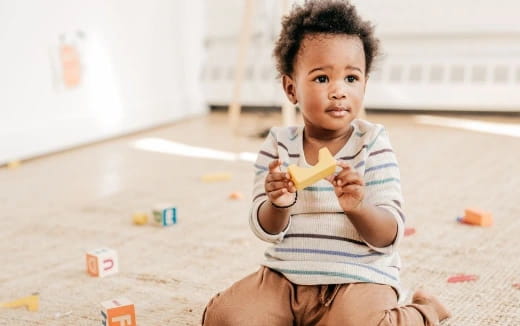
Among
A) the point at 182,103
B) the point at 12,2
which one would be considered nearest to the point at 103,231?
the point at 12,2

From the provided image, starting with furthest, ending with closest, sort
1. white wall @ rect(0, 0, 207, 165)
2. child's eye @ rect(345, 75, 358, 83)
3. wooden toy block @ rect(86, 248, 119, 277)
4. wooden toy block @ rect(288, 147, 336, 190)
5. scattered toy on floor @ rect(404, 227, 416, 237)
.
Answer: white wall @ rect(0, 0, 207, 165) < scattered toy on floor @ rect(404, 227, 416, 237) < wooden toy block @ rect(86, 248, 119, 277) < child's eye @ rect(345, 75, 358, 83) < wooden toy block @ rect(288, 147, 336, 190)

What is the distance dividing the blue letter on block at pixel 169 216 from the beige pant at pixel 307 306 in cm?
60

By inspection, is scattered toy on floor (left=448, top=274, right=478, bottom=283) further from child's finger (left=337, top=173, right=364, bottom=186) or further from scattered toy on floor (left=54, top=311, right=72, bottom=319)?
scattered toy on floor (left=54, top=311, right=72, bottom=319)

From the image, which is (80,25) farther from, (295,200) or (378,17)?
(295,200)

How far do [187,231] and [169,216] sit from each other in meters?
0.07

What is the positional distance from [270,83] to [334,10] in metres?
2.23

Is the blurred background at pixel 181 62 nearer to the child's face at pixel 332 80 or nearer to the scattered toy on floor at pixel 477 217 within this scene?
the scattered toy on floor at pixel 477 217

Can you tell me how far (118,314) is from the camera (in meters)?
0.96

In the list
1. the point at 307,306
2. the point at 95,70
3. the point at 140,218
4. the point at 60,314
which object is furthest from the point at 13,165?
the point at 307,306

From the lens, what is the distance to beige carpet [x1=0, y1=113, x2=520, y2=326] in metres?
1.10

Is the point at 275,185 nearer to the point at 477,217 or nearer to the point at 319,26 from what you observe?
the point at 319,26

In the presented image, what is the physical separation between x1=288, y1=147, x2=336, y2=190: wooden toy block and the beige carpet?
35 centimetres

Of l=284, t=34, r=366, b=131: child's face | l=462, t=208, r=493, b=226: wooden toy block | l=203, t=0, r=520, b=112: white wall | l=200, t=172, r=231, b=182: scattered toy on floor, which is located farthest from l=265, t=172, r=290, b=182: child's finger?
l=203, t=0, r=520, b=112: white wall

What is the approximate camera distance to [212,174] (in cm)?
198
